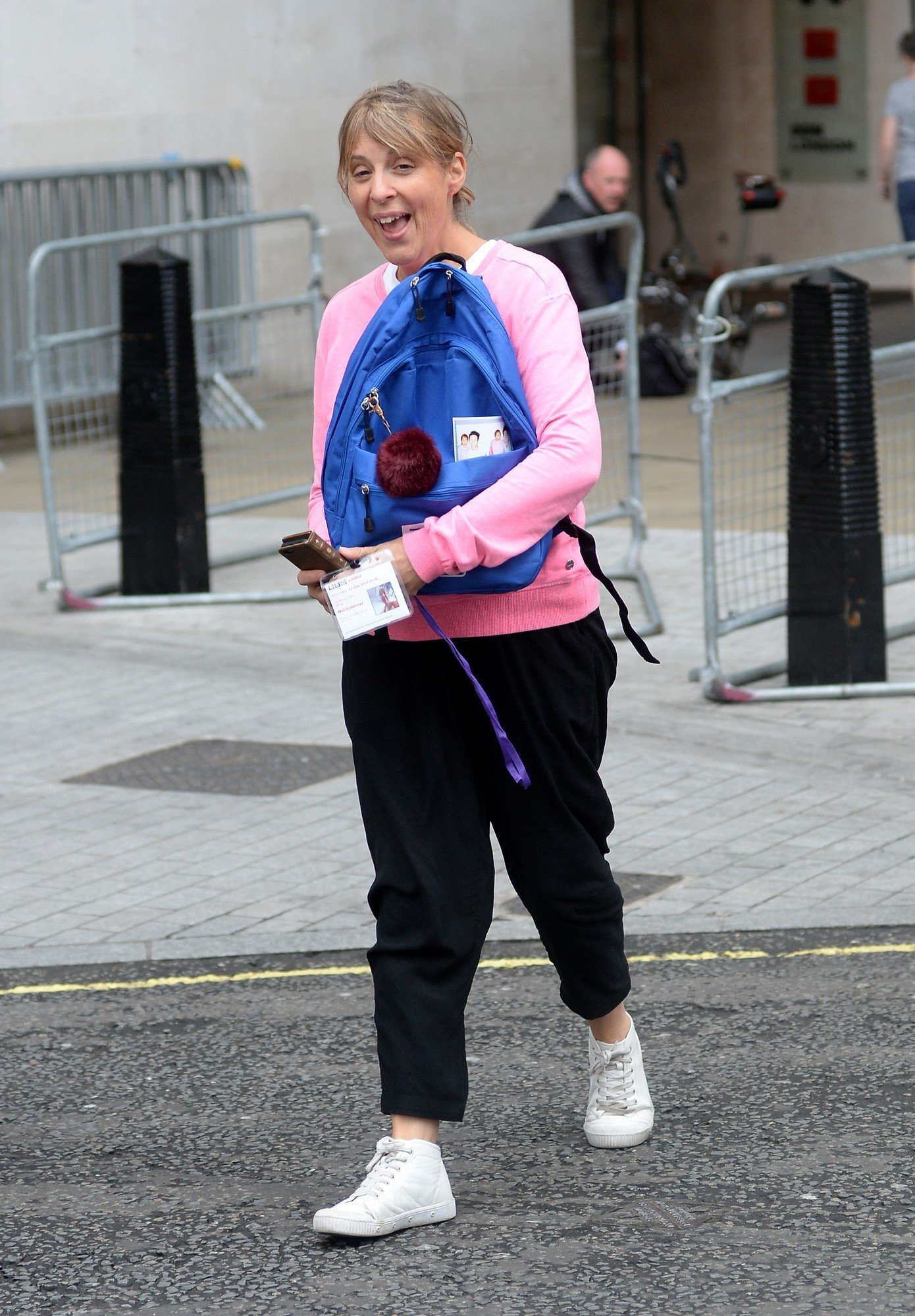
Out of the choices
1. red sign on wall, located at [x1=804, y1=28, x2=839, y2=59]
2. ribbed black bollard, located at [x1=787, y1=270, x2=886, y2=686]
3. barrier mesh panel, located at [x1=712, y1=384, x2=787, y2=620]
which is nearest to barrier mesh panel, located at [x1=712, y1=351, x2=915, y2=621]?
barrier mesh panel, located at [x1=712, y1=384, x2=787, y2=620]

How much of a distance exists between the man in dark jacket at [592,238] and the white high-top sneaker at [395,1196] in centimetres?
583

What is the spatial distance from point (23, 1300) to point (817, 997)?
2.04 m

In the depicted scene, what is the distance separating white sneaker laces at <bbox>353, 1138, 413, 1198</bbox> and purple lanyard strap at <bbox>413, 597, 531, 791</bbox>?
0.65 metres

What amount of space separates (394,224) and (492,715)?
2.72 feet

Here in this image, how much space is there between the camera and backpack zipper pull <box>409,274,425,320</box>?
3590 mm

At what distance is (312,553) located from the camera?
11.7 ft

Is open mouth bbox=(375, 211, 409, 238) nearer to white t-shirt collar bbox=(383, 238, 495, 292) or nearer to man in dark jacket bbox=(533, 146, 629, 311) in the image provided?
white t-shirt collar bbox=(383, 238, 495, 292)

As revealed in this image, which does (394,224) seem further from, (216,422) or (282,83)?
(282,83)

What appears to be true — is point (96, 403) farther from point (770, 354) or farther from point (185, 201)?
point (770, 354)

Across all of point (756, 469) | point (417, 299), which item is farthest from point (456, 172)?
point (756, 469)

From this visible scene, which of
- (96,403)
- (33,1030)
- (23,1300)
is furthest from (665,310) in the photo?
(23,1300)

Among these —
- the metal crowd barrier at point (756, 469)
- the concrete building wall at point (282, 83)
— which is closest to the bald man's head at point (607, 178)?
the metal crowd barrier at point (756, 469)

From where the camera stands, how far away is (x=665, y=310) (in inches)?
706

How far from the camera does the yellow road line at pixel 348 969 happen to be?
17.0 feet
